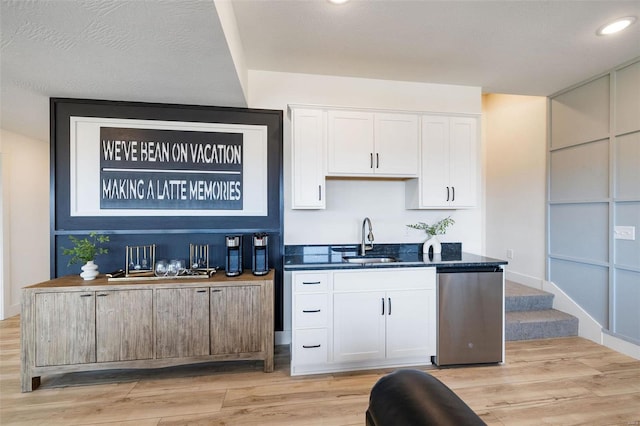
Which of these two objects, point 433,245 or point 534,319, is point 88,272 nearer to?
point 433,245

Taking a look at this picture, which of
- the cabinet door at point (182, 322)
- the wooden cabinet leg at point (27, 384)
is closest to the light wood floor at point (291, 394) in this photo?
the wooden cabinet leg at point (27, 384)

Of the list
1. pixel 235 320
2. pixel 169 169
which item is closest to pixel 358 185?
pixel 235 320

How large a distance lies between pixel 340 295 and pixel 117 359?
1.85 metres

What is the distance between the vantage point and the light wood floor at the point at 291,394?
1869mm

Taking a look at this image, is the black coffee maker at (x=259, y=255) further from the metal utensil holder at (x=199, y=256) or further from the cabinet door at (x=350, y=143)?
the cabinet door at (x=350, y=143)

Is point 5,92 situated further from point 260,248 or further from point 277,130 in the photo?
point 260,248

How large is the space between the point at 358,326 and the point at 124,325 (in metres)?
1.90

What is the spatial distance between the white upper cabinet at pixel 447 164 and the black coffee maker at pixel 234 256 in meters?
1.82

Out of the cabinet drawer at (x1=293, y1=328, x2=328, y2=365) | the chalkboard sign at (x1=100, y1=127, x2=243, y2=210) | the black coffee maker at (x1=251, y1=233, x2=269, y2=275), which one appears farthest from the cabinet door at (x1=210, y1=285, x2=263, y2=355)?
the chalkboard sign at (x1=100, y1=127, x2=243, y2=210)

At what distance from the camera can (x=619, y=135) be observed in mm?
2754

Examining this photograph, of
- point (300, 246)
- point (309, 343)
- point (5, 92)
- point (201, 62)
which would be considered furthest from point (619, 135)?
point (5, 92)

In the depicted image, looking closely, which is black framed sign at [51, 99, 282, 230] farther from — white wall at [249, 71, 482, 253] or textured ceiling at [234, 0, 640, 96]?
textured ceiling at [234, 0, 640, 96]

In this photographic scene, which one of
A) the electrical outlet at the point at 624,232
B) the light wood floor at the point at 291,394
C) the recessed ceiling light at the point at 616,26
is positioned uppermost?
the recessed ceiling light at the point at 616,26

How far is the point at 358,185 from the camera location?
9.95ft
